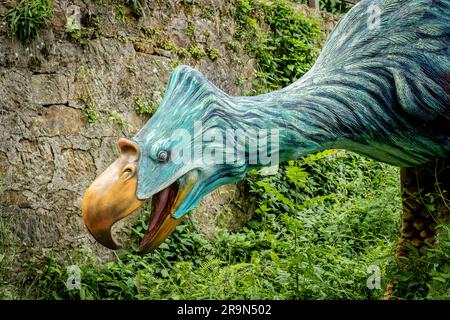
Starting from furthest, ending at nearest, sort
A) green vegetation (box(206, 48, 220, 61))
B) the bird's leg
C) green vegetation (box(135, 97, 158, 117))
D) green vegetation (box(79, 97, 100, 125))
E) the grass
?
1. green vegetation (box(206, 48, 220, 61))
2. green vegetation (box(135, 97, 158, 117))
3. green vegetation (box(79, 97, 100, 125))
4. the grass
5. the bird's leg

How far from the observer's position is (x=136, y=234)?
13.9 ft

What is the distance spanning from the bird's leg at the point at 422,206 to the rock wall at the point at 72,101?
1908 millimetres

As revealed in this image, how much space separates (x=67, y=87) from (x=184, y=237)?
3.78 feet

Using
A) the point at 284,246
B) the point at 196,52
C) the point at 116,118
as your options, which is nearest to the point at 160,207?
the point at 284,246

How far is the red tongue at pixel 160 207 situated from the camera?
1988 millimetres

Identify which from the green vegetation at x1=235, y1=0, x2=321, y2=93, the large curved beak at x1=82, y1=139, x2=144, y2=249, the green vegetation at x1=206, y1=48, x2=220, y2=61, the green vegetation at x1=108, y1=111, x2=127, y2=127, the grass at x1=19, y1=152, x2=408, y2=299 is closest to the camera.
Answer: the large curved beak at x1=82, y1=139, x2=144, y2=249

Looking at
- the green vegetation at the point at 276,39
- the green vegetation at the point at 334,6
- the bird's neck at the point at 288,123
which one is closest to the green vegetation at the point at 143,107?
the green vegetation at the point at 276,39

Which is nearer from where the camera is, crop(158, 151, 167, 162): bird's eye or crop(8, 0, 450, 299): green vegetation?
crop(158, 151, 167, 162): bird's eye

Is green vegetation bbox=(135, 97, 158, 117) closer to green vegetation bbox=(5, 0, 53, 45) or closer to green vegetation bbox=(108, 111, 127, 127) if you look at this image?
green vegetation bbox=(108, 111, 127, 127)

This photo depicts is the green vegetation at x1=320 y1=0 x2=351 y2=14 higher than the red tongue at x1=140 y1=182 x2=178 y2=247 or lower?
higher

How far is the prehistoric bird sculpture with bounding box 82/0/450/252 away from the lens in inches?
76.9
